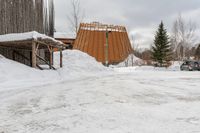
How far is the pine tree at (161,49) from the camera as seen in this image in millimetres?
37344

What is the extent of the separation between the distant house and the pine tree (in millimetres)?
19840

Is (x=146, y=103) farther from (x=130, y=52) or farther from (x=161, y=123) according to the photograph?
(x=130, y=52)

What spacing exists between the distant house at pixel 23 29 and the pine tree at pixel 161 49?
781 inches

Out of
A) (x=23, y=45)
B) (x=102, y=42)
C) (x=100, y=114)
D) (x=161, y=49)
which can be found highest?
(x=102, y=42)

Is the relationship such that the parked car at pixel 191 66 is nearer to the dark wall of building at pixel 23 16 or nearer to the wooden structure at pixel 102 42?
the wooden structure at pixel 102 42

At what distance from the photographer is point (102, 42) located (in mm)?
44062

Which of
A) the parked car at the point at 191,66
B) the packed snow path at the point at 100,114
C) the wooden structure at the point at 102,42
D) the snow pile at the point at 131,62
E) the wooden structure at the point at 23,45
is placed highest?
the wooden structure at the point at 102,42

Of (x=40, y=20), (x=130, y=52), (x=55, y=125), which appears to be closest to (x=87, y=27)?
(x=130, y=52)

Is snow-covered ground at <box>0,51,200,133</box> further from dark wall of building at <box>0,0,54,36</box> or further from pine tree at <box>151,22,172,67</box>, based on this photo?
pine tree at <box>151,22,172,67</box>

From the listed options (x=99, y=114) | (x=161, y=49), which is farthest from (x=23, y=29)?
(x=161, y=49)

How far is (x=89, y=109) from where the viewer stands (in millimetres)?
6262

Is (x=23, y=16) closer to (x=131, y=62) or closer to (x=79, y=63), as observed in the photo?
(x=79, y=63)

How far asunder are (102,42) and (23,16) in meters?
26.3

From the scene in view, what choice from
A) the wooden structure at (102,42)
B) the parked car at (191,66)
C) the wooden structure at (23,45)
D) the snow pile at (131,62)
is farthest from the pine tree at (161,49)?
the wooden structure at (23,45)
